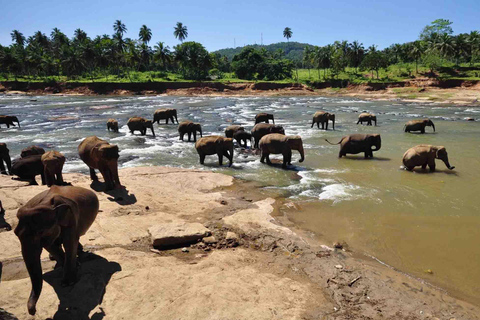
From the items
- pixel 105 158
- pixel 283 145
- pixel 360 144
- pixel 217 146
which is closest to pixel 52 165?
pixel 105 158

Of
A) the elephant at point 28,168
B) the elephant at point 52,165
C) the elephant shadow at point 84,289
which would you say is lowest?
the elephant shadow at point 84,289

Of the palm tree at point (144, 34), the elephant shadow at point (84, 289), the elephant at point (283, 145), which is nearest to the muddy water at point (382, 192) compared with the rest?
the elephant at point (283, 145)

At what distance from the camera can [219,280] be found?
17.0ft

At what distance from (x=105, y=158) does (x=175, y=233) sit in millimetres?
3660

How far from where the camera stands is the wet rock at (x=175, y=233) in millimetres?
6391

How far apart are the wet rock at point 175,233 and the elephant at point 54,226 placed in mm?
1447

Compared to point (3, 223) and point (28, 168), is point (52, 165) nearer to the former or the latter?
point (28, 168)

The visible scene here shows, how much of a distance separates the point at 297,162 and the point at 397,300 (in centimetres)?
1037

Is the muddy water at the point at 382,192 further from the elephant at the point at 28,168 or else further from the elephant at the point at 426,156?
the elephant at the point at 28,168

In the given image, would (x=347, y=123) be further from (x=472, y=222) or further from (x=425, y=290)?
(x=425, y=290)

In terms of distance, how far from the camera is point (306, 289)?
17.2 feet

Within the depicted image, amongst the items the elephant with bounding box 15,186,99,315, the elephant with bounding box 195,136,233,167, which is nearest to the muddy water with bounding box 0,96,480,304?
the elephant with bounding box 195,136,233,167

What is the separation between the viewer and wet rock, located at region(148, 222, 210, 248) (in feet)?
21.0

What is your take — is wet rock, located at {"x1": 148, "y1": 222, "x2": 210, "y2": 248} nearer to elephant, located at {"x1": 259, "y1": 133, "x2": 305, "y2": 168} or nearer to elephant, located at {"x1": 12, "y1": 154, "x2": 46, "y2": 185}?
elephant, located at {"x1": 12, "y1": 154, "x2": 46, "y2": 185}
